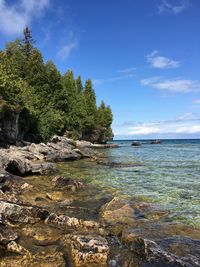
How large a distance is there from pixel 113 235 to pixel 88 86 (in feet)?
309

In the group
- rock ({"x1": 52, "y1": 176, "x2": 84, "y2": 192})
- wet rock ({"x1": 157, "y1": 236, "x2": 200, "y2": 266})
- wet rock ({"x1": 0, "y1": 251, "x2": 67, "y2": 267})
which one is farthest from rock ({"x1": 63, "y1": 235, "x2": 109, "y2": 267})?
rock ({"x1": 52, "y1": 176, "x2": 84, "y2": 192})

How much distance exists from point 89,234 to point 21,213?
288 centimetres

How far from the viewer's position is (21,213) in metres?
11.7

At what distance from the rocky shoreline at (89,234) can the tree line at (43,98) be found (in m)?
27.5

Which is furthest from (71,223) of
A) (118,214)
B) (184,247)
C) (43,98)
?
(43,98)

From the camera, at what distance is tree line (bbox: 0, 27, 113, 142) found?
47094 millimetres

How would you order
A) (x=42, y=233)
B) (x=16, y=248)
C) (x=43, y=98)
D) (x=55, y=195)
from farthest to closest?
1. (x=43, y=98)
2. (x=55, y=195)
3. (x=42, y=233)
4. (x=16, y=248)

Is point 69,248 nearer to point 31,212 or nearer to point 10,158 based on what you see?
point 31,212

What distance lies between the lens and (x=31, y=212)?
11961mm

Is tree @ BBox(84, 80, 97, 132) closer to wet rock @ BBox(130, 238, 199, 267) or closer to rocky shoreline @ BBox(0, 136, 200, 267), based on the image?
rocky shoreline @ BBox(0, 136, 200, 267)

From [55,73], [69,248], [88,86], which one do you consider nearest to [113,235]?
[69,248]

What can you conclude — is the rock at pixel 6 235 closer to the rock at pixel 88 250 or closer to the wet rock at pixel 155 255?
the rock at pixel 88 250

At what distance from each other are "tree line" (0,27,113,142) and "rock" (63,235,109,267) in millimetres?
31913

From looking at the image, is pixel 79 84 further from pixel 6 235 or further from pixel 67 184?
pixel 6 235
